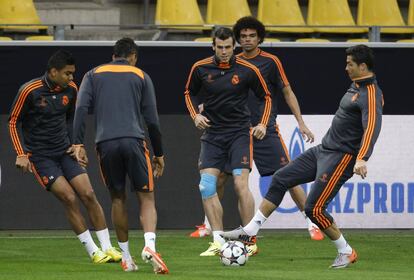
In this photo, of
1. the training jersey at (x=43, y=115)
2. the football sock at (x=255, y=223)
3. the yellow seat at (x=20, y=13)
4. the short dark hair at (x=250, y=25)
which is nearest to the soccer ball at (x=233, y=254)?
the football sock at (x=255, y=223)

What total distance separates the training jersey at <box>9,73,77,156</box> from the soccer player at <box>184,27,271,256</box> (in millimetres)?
1304

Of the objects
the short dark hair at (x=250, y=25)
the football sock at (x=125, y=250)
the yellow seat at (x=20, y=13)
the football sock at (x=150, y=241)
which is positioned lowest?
the football sock at (x=125, y=250)

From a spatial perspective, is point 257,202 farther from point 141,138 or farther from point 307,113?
point 141,138

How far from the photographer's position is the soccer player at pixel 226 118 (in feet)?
39.2

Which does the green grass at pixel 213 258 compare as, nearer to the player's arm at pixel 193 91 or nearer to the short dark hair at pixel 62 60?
the player's arm at pixel 193 91

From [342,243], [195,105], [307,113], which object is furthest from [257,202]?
[342,243]

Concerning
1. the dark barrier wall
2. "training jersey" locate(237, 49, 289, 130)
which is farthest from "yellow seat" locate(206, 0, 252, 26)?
"training jersey" locate(237, 49, 289, 130)

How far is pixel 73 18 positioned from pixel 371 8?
15.5 ft

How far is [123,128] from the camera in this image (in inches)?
399

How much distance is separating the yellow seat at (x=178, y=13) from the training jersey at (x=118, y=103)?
26.2 feet

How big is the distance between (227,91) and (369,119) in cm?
214

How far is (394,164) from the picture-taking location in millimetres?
15164

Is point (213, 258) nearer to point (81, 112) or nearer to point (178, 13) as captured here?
point (81, 112)

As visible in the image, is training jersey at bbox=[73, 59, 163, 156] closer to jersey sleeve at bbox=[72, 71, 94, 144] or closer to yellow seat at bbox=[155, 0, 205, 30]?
jersey sleeve at bbox=[72, 71, 94, 144]
